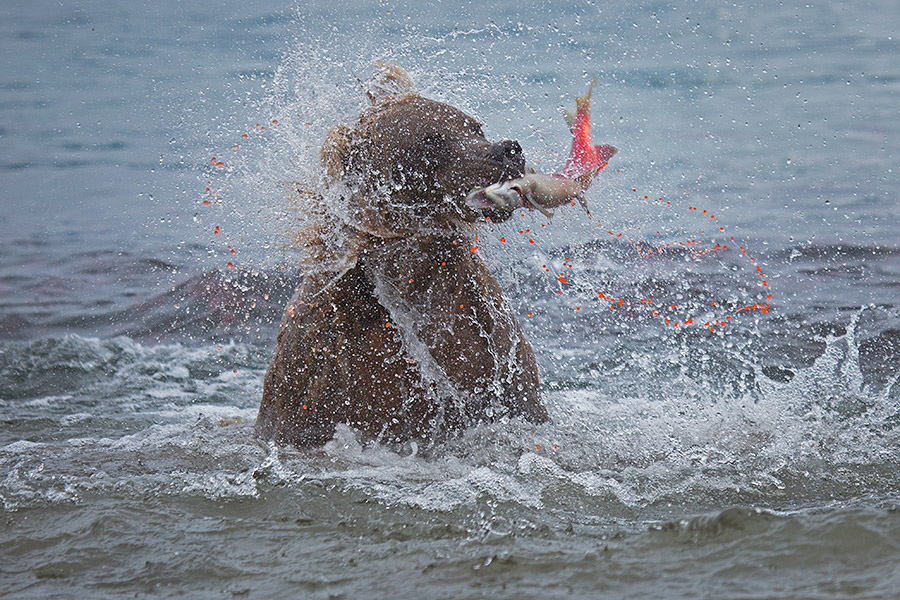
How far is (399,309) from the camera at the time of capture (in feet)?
11.6

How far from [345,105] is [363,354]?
964 millimetres

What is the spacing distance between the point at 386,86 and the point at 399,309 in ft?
2.80

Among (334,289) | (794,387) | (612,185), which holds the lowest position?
(794,387)

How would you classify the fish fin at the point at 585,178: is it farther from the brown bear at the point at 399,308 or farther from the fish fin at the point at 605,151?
the brown bear at the point at 399,308

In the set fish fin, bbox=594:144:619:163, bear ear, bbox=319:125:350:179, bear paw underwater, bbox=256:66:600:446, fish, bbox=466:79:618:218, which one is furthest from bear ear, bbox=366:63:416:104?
fish fin, bbox=594:144:619:163

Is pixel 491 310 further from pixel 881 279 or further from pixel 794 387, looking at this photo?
pixel 881 279

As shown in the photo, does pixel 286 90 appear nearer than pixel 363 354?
No

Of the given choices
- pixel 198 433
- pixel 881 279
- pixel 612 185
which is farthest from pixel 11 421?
pixel 881 279

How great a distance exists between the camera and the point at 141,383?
20.8ft

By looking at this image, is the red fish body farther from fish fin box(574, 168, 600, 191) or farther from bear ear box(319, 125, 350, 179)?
bear ear box(319, 125, 350, 179)

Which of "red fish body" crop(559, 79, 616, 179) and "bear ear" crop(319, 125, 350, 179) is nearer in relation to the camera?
"bear ear" crop(319, 125, 350, 179)

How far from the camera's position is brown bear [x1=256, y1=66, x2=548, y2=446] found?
11.2ft

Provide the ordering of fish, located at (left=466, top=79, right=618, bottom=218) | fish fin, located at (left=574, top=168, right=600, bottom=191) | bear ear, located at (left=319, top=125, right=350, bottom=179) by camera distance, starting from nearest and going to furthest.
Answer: fish, located at (left=466, top=79, right=618, bottom=218) → bear ear, located at (left=319, top=125, right=350, bottom=179) → fish fin, located at (left=574, top=168, right=600, bottom=191)

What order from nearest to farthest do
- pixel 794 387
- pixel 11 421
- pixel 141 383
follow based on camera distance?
pixel 794 387, pixel 11 421, pixel 141 383
